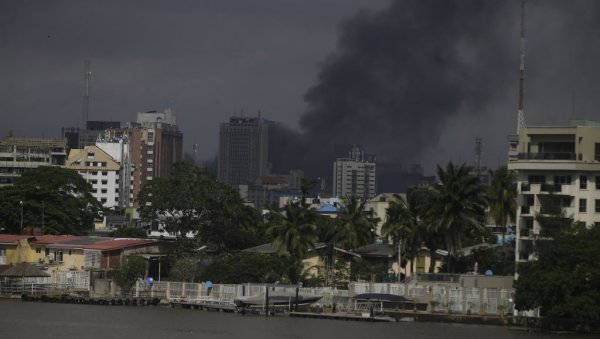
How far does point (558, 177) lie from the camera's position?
94188 mm

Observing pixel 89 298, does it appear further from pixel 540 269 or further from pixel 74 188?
pixel 74 188

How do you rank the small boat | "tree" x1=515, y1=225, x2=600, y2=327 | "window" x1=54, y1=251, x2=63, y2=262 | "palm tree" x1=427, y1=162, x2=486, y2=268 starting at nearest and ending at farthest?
"tree" x1=515, y1=225, x2=600, y2=327 < the small boat < "palm tree" x1=427, y1=162, x2=486, y2=268 < "window" x1=54, y1=251, x2=63, y2=262

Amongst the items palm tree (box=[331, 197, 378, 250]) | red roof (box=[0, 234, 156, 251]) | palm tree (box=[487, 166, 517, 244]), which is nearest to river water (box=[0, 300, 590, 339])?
red roof (box=[0, 234, 156, 251])

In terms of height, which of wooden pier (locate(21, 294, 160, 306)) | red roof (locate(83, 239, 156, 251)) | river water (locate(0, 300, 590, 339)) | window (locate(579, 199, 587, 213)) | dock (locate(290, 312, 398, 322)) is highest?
window (locate(579, 199, 587, 213))

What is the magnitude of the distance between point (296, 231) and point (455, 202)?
14240mm

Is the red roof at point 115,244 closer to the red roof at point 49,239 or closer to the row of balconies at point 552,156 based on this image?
the red roof at point 49,239

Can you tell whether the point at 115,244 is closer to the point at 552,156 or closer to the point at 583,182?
the point at 552,156

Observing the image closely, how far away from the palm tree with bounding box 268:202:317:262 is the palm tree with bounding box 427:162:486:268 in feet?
36.4

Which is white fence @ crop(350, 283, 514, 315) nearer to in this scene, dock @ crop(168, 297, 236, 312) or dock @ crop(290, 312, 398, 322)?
dock @ crop(290, 312, 398, 322)

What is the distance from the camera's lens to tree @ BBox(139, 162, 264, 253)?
117m

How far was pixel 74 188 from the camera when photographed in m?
A: 157

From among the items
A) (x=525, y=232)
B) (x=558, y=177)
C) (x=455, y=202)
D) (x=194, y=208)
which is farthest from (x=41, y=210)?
(x=558, y=177)

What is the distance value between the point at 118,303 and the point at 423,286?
25105mm

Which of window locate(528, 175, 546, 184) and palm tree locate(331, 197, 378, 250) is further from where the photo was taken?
palm tree locate(331, 197, 378, 250)
